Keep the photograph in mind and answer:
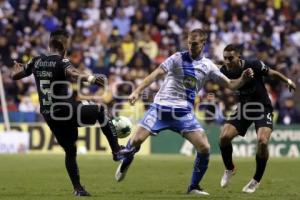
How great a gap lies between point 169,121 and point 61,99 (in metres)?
1.70

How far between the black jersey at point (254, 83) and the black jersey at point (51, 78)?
321 centimetres

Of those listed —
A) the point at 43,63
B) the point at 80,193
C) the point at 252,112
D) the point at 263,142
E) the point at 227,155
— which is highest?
the point at 43,63

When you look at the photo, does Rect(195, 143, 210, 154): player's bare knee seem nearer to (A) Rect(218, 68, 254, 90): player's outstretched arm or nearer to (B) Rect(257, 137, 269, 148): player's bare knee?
(A) Rect(218, 68, 254, 90): player's outstretched arm

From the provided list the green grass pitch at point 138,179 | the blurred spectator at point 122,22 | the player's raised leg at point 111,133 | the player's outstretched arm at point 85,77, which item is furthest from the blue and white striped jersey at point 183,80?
the blurred spectator at point 122,22

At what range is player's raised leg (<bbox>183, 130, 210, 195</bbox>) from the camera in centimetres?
1301

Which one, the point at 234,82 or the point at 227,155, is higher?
the point at 234,82

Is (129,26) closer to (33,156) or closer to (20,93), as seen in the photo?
(20,93)

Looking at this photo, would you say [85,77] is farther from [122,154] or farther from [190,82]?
[190,82]

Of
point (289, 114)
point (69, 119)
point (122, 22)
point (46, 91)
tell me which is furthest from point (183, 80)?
point (122, 22)

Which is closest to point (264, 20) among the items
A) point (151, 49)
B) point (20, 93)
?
point (151, 49)

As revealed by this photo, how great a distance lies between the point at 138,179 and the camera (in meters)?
16.6

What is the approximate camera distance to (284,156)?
86.6ft

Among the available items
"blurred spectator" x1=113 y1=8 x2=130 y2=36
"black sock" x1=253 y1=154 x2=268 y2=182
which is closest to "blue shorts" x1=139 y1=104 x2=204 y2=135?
"black sock" x1=253 y1=154 x2=268 y2=182

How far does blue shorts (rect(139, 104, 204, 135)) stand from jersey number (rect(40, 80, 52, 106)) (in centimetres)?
149
